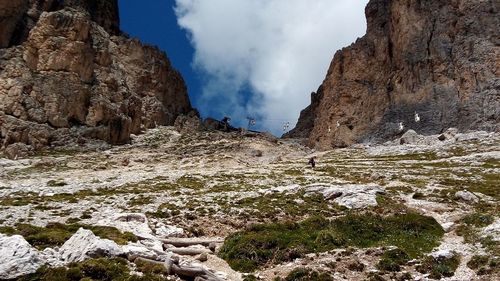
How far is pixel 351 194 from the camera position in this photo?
142 ft

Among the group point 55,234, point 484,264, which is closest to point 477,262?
point 484,264

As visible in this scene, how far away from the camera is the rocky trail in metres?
24.9

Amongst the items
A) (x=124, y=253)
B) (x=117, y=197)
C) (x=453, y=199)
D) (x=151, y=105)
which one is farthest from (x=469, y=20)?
(x=124, y=253)

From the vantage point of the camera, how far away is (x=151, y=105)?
162m

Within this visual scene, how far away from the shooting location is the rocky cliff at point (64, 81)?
376 feet

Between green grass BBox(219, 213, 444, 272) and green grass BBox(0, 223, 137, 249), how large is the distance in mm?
5722

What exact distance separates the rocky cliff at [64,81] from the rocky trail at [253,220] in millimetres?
41666

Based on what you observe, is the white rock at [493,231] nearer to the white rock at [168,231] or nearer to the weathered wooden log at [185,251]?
the weathered wooden log at [185,251]

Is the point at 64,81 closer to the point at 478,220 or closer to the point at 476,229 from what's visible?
the point at 478,220

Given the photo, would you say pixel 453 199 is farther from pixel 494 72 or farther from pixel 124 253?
pixel 494 72

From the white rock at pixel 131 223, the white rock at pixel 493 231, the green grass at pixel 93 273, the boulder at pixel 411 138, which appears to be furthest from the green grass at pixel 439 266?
the boulder at pixel 411 138

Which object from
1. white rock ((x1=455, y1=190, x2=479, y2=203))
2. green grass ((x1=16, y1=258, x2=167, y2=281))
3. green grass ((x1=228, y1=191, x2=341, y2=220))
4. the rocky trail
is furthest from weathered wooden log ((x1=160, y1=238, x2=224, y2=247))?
white rock ((x1=455, y1=190, x2=479, y2=203))

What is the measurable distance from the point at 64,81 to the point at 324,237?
10758 cm

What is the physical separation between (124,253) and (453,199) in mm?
29379
